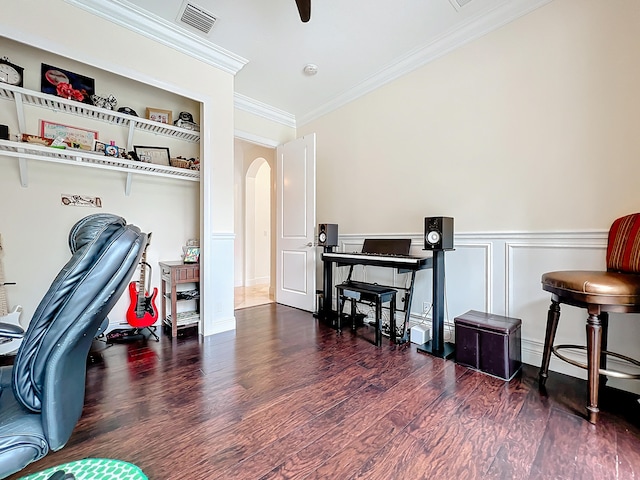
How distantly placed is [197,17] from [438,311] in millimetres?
3277

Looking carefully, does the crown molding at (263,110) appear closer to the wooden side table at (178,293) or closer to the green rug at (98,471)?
the wooden side table at (178,293)

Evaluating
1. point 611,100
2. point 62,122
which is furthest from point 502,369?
point 62,122

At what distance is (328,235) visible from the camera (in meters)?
3.42

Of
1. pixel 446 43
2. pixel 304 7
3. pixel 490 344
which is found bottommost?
pixel 490 344

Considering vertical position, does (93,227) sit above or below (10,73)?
below

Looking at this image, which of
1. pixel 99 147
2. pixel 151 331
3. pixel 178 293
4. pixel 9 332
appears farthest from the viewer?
pixel 178 293

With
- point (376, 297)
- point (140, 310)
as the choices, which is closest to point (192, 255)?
point (140, 310)

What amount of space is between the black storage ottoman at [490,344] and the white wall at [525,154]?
9.7 inches

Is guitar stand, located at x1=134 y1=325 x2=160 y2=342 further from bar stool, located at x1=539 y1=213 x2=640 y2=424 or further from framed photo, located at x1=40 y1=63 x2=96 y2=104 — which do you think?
bar stool, located at x1=539 y1=213 x2=640 y2=424

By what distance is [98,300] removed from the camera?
861mm

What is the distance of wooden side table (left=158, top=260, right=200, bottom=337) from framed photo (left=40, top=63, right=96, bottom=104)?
66.9 inches

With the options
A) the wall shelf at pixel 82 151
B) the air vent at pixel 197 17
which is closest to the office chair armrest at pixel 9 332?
the wall shelf at pixel 82 151

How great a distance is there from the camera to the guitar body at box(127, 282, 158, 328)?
263 centimetres

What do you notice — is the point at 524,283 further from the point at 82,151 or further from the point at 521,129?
the point at 82,151
